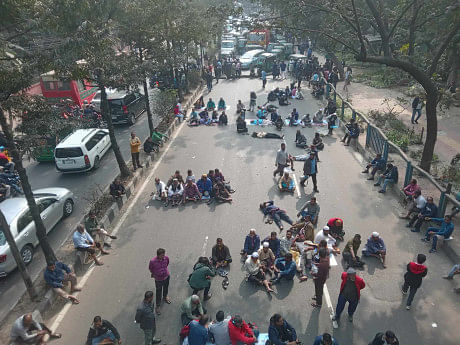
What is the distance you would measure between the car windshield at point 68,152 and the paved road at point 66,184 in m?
1.02

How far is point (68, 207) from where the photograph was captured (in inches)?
500

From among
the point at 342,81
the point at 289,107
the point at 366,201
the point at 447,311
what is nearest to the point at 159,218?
the point at 366,201

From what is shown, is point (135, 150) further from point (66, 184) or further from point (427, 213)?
point (427, 213)

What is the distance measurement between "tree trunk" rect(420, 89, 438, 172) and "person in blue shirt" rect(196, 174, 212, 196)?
792 cm

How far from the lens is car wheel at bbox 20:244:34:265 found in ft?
33.6

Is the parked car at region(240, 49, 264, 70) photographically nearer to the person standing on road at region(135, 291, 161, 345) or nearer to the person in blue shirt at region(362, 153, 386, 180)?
the person in blue shirt at region(362, 153, 386, 180)

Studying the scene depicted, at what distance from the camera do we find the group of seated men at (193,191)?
13016mm

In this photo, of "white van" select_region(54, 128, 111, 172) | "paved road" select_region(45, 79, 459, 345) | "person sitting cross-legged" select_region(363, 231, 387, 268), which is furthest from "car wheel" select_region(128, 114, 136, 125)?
"person sitting cross-legged" select_region(363, 231, 387, 268)

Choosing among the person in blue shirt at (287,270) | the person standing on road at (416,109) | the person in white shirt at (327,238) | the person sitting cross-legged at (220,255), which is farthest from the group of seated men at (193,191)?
the person standing on road at (416,109)

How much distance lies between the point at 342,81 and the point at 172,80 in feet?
46.8

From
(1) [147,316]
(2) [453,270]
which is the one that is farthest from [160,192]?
(2) [453,270]

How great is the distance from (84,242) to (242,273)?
4251mm

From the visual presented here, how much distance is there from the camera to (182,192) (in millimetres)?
13195

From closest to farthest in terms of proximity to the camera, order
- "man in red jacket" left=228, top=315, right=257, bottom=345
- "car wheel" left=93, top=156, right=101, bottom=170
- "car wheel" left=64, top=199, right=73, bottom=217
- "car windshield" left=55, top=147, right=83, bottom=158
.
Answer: "man in red jacket" left=228, top=315, right=257, bottom=345 < "car wheel" left=64, top=199, right=73, bottom=217 < "car windshield" left=55, top=147, right=83, bottom=158 < "car wheel" left=93, top=156, right=101, bottom=170
